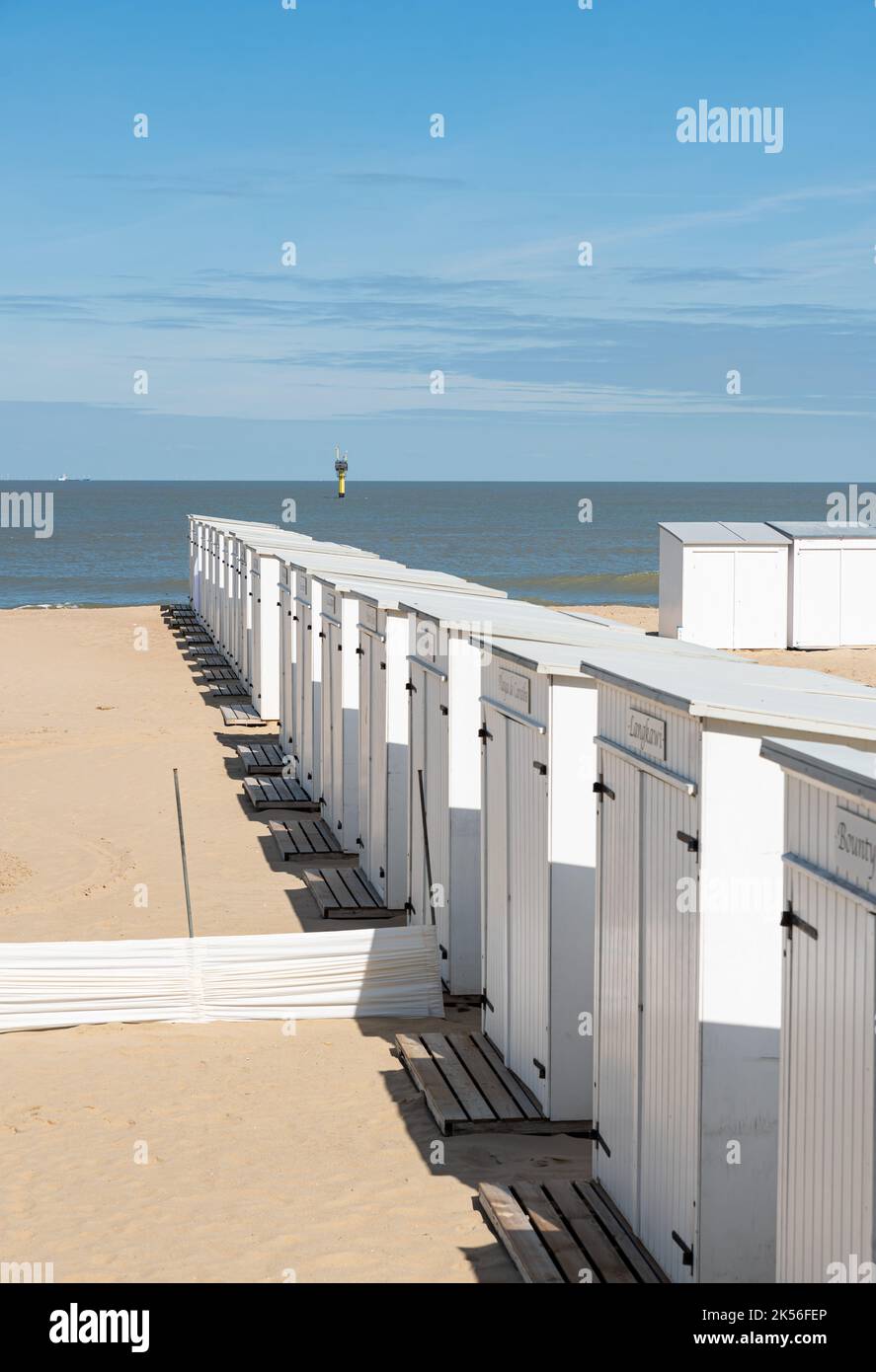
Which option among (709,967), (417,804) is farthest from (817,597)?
(709,967)

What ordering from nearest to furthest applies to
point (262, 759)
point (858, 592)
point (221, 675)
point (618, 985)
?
point (618, 985)
point (262, 759)
point (221, 675)
point (858, 592)

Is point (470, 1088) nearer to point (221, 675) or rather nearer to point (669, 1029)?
point (669, 1029)

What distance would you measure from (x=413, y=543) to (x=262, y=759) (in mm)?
71368

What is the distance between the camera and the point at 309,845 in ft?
45.0

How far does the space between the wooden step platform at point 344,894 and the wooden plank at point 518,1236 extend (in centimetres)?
475

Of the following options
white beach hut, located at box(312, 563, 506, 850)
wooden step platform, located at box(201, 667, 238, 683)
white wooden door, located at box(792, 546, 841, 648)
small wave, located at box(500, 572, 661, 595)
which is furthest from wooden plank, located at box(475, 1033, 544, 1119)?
small wave, located at box(500, 572, 661, 595)

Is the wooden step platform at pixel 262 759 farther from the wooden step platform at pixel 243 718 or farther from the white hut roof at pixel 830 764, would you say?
the white hut roof at pixel 830 764

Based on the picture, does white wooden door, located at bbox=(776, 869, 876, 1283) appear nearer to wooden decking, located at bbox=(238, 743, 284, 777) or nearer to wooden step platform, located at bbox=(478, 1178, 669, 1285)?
wooden step platform, located at bbox=(478, 1178, 669, 1285)

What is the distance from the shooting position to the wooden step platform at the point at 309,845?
13.4 meters

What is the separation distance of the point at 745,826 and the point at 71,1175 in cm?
362

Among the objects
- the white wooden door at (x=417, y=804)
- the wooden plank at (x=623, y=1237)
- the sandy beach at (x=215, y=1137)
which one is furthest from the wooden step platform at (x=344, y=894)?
the wooden plank at (x=623, y=1237)

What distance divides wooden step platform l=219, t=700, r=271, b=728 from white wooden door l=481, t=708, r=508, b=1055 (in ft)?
38.4
